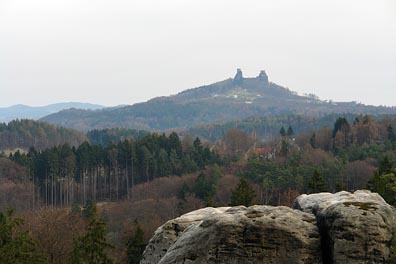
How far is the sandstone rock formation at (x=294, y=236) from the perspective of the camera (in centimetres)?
1430

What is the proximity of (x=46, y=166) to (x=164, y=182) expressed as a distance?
32.6 metres

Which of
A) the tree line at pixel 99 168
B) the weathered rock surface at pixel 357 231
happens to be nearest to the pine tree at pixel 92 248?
the weathered rock surface at pixel 357 231

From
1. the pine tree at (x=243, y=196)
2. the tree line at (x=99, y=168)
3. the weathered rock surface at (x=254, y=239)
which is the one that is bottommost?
the tree line at (x=99, y=168)

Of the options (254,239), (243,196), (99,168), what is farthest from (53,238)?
(99,168)

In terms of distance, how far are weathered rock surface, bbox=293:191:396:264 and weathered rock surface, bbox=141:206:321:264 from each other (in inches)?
22.0

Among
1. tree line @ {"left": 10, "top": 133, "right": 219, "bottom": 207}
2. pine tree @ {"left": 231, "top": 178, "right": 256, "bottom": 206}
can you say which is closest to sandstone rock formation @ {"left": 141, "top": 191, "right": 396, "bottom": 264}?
pine tree @ {"left": 231, "top": 178, "right": 256, "bottom": 206}

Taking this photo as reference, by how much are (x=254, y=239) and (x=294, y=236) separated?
4.36 feet

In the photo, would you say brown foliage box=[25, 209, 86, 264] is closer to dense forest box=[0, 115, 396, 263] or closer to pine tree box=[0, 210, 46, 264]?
dense forest box=[0, 115, 396, 263]

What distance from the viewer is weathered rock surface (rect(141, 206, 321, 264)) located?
1469 centimetres

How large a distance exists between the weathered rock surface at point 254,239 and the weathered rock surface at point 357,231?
558 millimetres

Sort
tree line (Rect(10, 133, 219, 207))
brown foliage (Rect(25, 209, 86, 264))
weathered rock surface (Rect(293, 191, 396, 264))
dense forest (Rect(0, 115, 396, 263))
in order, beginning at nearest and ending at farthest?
weathered rock surface (Rect(293, 191, 396, 264)) < brown foliage (Rect(25, 209, 86, 264)) < dense forest (Rect(0, 115, 396, 263)) < tree line (Rect(10, 133, 219, 207))

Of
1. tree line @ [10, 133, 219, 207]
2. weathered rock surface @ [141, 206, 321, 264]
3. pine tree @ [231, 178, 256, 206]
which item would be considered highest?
weathered rock surface @ [141, 206, 321, 264]

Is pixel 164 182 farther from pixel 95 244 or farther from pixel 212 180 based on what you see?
pixel 95 244

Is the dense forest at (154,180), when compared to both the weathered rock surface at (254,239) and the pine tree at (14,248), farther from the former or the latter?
the weathered rock surface at (254,239)
